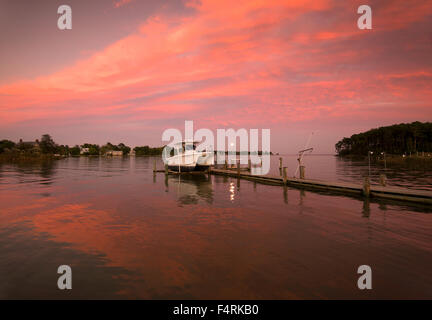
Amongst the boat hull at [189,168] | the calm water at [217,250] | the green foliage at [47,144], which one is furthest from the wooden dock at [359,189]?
the green foliage at [47,144]

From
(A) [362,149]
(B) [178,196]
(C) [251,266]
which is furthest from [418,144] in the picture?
(C) [251,266]

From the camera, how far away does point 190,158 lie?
40.8m

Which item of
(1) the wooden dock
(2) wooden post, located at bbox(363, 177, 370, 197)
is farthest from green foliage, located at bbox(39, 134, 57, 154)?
(2) wooden post, located at bbox(363, 177, 370, 197)

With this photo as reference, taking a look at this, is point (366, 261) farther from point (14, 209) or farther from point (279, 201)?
point (14, 209)

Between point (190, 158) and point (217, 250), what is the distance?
103ft

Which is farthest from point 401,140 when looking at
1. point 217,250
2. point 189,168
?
point 217,250

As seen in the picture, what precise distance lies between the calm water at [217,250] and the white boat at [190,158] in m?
22.9

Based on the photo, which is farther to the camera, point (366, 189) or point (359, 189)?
point (359, 189)

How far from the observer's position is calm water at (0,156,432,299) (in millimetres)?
7043

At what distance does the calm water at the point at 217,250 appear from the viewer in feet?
23.1

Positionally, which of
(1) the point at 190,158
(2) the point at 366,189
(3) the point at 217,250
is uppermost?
(1) the point at 190,158

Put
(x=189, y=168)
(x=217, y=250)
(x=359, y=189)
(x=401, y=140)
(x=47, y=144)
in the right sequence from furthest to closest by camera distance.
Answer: (x=47, y=144) < (x=401, y=140) < (x=189, y=168) < (x=359, y=189) < (x=217, y=250)

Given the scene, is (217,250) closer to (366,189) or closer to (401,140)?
(366,189)

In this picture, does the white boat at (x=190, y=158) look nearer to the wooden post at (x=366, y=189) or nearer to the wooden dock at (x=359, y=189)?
the wooden dock at (x=359, y=189)
